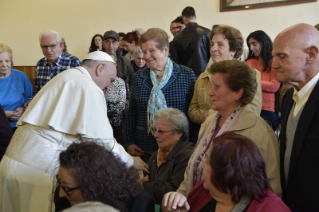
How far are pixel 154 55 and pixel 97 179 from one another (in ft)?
5.21

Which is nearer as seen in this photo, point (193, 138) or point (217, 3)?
point (193, 138)

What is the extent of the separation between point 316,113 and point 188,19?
309cm

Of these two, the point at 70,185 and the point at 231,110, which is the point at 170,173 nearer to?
the point at 231,110

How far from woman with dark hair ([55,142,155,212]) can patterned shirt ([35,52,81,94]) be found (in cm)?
242

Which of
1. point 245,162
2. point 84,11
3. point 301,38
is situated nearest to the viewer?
point 245,162

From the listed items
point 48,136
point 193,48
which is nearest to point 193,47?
point 193,48

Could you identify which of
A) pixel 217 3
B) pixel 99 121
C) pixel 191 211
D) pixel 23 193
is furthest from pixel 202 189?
pixel 217 3

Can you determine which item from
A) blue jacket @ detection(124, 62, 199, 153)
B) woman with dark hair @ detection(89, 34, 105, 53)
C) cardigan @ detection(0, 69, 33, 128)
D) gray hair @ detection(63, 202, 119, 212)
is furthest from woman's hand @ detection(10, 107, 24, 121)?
woman with dark hair @ detection(89, 34, 105, 53)

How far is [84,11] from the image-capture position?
801 centimetres

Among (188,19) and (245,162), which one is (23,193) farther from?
(188,19)

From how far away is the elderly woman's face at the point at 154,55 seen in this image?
283cm

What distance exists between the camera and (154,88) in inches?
113

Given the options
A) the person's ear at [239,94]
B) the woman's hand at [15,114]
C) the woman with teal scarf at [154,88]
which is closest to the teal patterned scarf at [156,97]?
the woman with teal scarf at [154,88]

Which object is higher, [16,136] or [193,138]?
[16,136]
